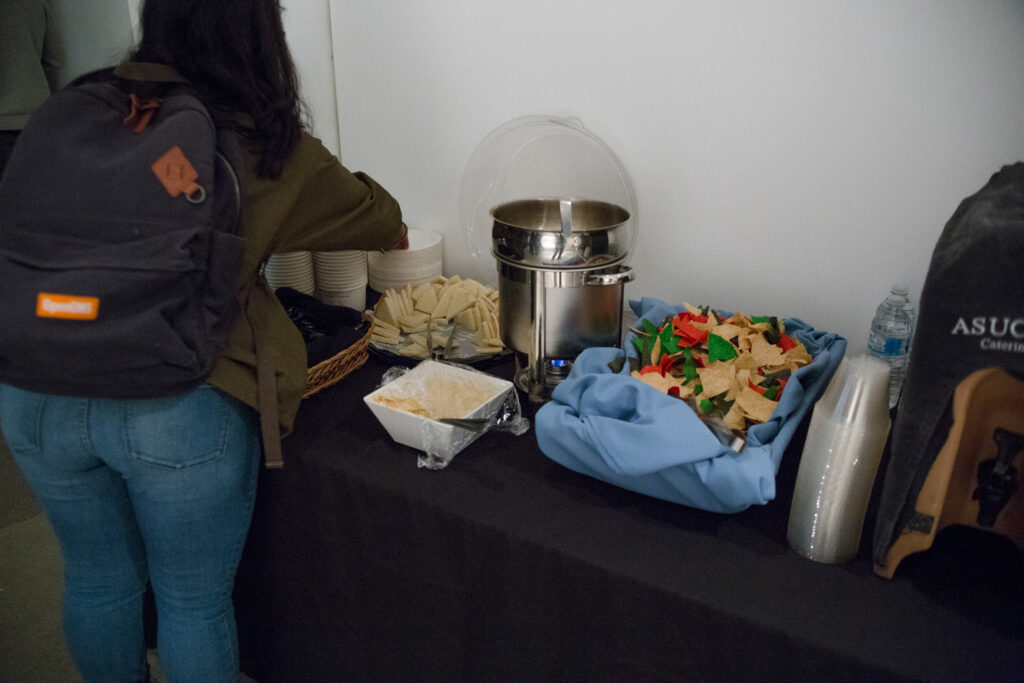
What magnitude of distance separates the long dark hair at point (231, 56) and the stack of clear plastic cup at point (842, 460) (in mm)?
664

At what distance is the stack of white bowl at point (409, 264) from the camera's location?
1.39 m

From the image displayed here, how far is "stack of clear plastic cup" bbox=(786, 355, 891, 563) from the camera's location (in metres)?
0.67

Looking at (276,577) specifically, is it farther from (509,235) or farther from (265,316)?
(509,235)

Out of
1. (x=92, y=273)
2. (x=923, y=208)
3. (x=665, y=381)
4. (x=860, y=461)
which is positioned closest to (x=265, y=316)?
(x=92, y=273)

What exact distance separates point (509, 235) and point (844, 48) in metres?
0.56

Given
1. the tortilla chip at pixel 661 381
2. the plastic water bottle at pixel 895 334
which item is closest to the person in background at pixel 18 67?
the tortilla chip at pixel 661 381

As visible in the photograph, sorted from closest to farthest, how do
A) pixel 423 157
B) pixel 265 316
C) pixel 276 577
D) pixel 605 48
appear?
pixel 265 316
pixel 276 577
pixel 605 48
pixel 423 157

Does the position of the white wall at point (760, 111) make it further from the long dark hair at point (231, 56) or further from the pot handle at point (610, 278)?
the long dark hair at point (231, 56)

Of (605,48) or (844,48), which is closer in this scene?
(844,48)

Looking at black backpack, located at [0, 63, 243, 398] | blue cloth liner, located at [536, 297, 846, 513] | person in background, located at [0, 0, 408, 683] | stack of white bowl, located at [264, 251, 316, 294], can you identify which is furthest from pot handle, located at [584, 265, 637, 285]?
stack of white bowl, located at [264, 251, 316, 294]

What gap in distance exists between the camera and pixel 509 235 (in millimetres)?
1021

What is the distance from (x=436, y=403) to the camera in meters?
1.00

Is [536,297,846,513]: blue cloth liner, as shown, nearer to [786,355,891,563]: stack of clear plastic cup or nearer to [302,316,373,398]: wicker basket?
[786,355,891,563]: stack of clear plastic cup

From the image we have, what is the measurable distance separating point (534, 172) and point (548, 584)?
81 cm
